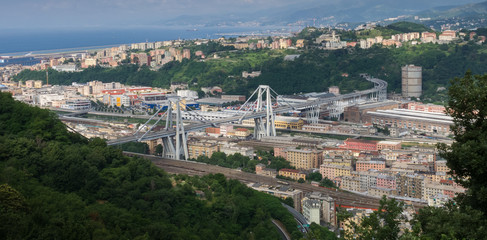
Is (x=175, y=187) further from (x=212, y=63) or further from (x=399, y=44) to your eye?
(x=399, y=44)

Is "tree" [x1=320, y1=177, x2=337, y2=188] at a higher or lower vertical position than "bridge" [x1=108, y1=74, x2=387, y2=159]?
lower

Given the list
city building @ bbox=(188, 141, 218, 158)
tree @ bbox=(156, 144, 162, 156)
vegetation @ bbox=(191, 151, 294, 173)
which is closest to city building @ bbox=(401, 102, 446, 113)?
vegetation @ bbox=(191, 151, 294, 173)

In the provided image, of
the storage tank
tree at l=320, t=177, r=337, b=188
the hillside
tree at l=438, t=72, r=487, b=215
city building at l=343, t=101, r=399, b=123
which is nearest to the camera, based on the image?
tree at l=438, t=72, r=487, b=215

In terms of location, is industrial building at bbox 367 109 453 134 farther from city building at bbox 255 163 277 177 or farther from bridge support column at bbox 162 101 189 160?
bridge support column at bbox 162 101 189 160

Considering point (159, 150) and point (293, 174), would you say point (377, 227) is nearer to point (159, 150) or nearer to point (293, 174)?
point (293, 174)

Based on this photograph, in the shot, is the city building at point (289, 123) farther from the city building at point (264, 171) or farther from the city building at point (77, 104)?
the city building at point (77, 104)
